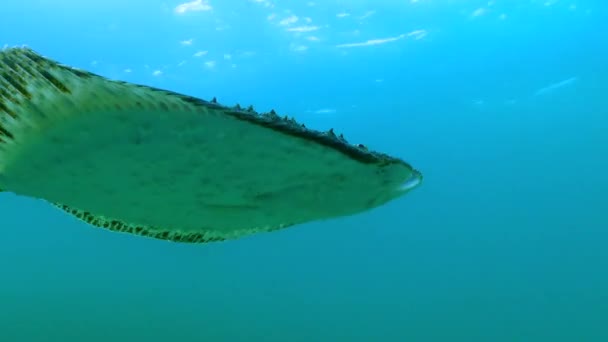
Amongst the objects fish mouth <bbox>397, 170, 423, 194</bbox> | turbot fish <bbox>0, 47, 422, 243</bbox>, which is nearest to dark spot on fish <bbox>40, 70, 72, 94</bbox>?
turbot fish <bbox>0, 47, 422, 243</bbox>

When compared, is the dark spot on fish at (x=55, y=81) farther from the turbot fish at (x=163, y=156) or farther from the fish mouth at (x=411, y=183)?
the fish mouth at (x=411, y=183)

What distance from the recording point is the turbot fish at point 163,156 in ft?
5.37

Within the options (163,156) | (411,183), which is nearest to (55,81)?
(163,156)

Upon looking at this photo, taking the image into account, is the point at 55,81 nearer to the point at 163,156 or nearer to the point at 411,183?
the point at 163,156

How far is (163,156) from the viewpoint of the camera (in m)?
1.93

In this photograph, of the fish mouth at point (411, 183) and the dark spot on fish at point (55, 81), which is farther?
the fish mouth at point (411, 183)

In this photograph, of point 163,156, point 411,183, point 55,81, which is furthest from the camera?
point 411,183

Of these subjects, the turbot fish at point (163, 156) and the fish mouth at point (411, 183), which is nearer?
the turbot fish at point (163, 156)

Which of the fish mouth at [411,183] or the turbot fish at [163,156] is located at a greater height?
the fish mouth at [411,183]

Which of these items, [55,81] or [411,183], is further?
[411,183]

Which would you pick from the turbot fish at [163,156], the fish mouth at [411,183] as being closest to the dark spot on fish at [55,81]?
the turbot fish at [163,156]

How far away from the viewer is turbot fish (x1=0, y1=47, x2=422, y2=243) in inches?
64.4

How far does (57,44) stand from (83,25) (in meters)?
2.08

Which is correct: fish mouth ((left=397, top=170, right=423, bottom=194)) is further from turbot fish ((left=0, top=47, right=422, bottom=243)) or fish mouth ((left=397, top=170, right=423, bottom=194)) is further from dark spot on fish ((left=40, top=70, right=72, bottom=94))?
dark spot on fish ((left=40, top=70, right=72, bottom=94))
